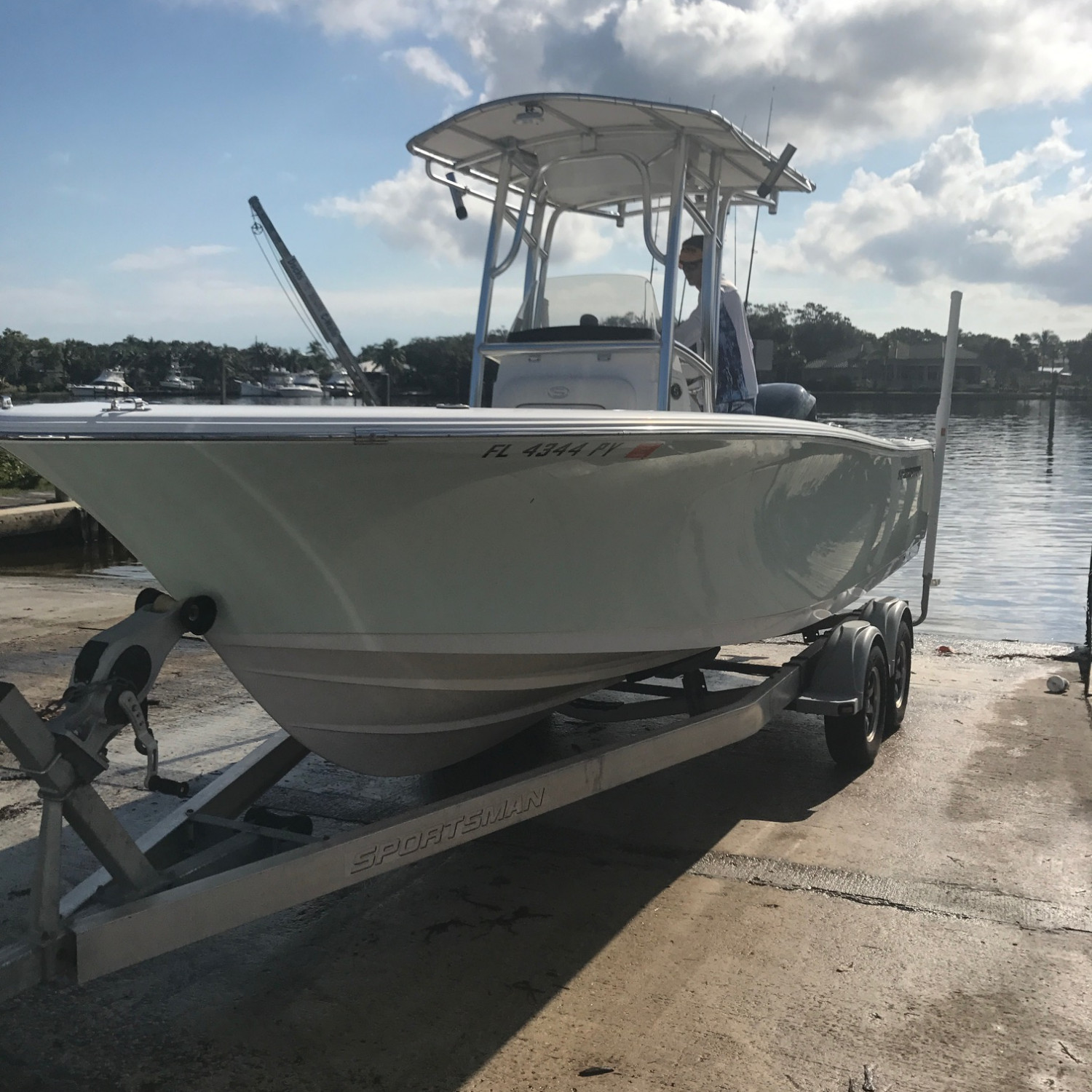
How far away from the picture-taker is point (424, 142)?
526 centimetres

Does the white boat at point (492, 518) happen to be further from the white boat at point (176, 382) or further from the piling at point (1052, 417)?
the piling at point (1052, 417)

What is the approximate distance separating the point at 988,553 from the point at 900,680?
1100 cm

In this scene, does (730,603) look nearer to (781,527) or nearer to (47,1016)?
(781,527)

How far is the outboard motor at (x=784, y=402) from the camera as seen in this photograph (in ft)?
18.4

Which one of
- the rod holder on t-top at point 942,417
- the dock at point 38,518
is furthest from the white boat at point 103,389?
the dock at point 38,518

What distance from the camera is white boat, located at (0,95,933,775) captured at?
113 inches

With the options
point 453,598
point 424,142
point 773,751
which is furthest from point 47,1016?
point 424,142

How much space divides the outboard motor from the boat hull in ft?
4.98

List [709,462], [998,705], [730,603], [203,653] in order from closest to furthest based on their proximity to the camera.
A: [709,462] → [730,603] → [998,705] → [203,653]

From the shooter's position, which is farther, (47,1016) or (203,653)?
(203,653)

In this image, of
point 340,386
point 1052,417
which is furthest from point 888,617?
point 1052,417

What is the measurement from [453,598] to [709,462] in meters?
0.99

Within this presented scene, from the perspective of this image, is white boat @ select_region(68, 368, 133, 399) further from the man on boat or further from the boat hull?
the man on boat

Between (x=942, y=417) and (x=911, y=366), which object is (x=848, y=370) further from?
(x=911, y=366)
